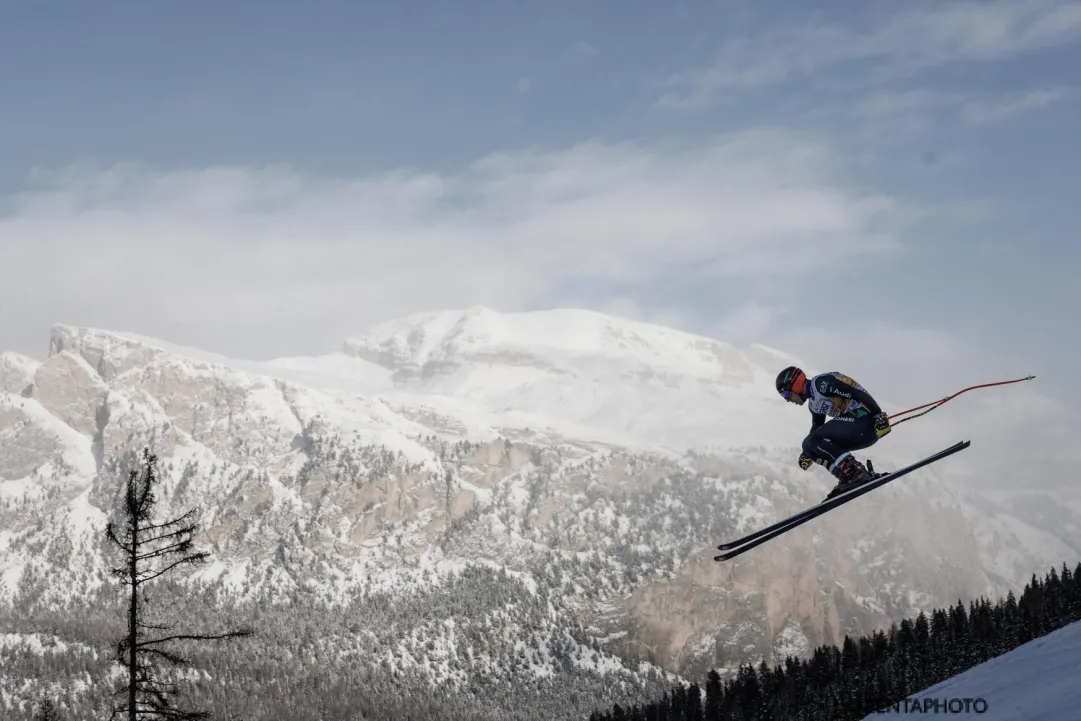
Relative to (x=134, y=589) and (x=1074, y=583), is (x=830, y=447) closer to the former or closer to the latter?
(x=134, y=589)

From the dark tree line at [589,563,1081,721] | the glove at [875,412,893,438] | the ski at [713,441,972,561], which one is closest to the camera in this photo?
the ski at [713,441,972,561]

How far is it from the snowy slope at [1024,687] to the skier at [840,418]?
174 inches

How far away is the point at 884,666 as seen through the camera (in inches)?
4542

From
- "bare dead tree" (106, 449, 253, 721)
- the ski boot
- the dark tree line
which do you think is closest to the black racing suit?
the ski boot

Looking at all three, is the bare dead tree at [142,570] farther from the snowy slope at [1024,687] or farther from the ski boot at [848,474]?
the snowy slope at [1024,687]

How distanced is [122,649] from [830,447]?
15.7 m

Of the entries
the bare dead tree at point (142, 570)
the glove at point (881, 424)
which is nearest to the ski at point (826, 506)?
the glove at point (881, 424)

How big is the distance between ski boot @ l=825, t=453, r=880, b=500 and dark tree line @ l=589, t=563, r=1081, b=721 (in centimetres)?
7524

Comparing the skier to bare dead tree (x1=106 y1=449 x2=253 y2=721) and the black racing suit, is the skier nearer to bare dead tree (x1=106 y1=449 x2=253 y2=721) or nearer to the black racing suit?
the black racing suit

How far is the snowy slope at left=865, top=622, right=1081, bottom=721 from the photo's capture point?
51.5 feet

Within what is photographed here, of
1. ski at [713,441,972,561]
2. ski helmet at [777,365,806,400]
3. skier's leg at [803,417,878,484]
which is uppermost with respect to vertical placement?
ski helmet at [777,365,806,400]

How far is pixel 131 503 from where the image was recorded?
63.1 feet

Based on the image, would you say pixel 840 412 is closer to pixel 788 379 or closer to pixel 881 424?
pixel 881 424

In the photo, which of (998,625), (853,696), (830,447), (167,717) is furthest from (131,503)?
(998,625)
